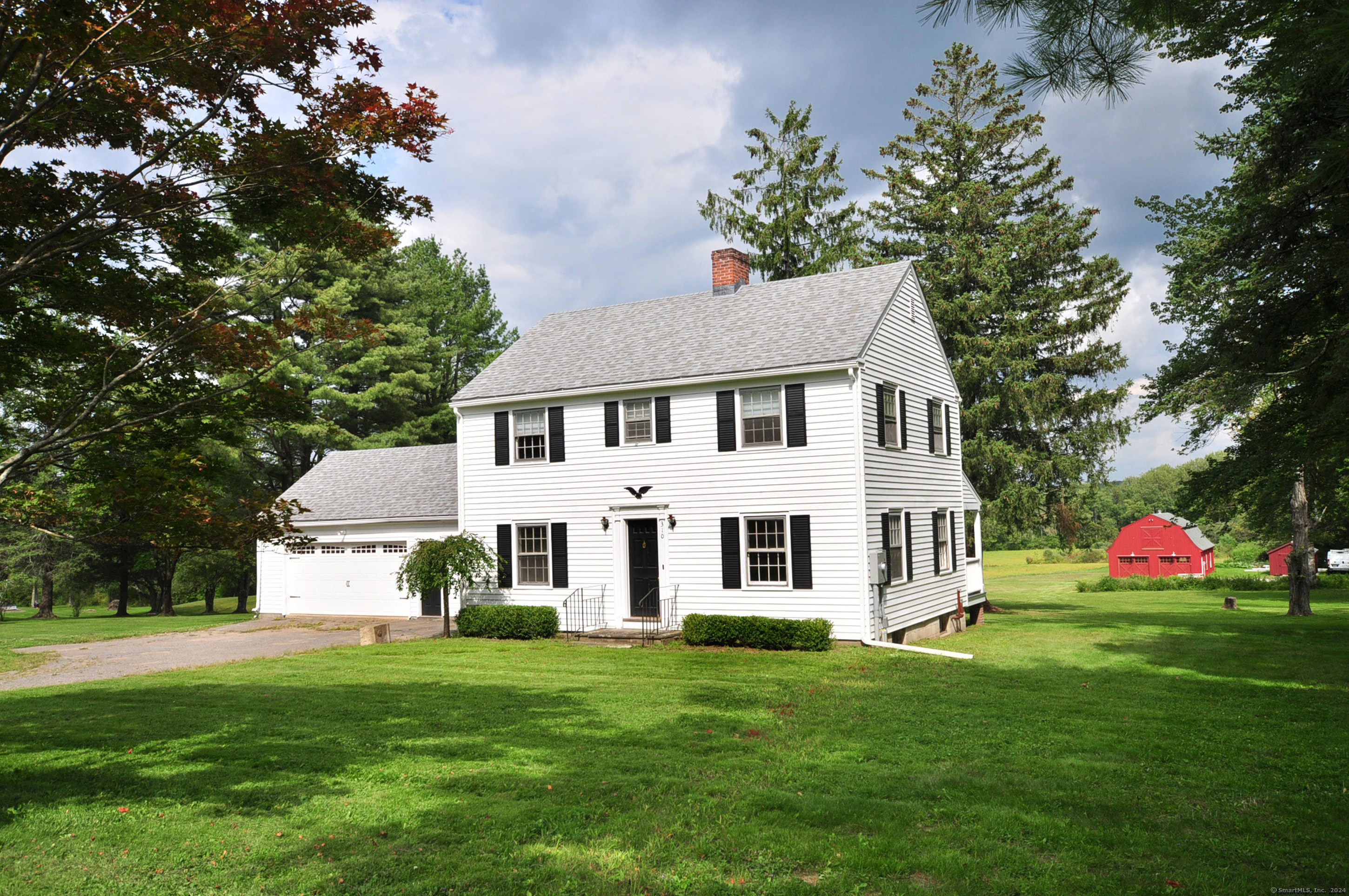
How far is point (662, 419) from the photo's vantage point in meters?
18.6

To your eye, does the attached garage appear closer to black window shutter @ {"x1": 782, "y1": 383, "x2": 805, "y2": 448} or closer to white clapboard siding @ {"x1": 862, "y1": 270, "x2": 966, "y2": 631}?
black window shutter @ {"x1": 782, "y1": 383, "x2": 805, "y2": 448}

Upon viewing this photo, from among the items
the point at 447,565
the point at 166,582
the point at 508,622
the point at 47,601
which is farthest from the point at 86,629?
the point at 47,601

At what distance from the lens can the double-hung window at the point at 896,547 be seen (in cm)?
1748

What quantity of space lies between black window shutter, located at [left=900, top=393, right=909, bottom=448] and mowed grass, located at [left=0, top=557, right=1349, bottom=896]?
6.21 meters

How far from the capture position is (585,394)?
19.3 m

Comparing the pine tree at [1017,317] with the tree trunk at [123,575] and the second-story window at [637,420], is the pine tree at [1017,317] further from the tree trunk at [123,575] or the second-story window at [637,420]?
the tree trunk at [123,575]

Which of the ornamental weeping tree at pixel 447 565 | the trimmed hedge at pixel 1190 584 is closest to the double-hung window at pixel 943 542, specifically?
the ornamental weeping tree at pixel 447 565

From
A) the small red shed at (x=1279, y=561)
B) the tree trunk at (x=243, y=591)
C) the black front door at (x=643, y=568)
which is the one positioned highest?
the black front door at (x=643, y=568)

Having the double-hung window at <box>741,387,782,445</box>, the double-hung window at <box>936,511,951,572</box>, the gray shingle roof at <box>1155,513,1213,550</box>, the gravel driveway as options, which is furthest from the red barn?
the gravel driveway

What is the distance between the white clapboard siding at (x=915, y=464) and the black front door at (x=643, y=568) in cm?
479

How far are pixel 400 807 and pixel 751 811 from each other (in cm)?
272

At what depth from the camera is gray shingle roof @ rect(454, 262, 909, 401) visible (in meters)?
18.0

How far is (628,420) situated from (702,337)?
271 cm

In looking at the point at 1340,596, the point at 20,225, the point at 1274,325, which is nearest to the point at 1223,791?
the point at 1274,325
